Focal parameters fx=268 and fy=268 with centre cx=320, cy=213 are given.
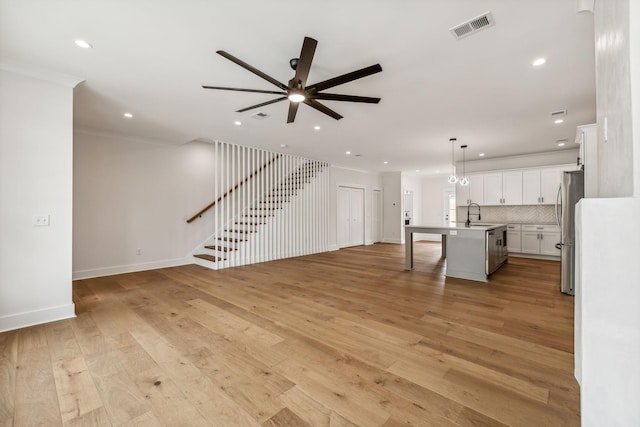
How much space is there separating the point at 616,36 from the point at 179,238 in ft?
22.0

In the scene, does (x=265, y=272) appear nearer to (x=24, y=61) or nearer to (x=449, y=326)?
(x=449, y=326)

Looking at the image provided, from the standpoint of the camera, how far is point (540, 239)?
6.44 meters

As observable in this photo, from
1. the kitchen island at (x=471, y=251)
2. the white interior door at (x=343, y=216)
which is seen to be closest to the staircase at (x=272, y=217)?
the white interior door at (x=343, y=216)

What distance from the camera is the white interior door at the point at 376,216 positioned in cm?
1000

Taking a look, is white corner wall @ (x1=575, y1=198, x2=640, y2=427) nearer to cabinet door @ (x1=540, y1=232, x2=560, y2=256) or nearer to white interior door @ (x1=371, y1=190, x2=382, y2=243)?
cabinet door @ (x1=540, y1=232, x2=560, y2=256)

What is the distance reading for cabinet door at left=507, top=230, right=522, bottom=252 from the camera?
6727 mm

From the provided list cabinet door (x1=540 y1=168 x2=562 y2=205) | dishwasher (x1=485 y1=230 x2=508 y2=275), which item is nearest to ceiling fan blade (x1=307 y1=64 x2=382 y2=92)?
dishwasher (x1=485 y1=230 x2=508 y2=275)

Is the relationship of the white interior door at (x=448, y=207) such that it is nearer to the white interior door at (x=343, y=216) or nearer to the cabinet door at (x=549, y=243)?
the cabinet door at (x=549, y=243)

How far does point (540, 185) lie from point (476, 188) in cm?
136

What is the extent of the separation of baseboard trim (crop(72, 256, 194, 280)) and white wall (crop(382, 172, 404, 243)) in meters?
6.81

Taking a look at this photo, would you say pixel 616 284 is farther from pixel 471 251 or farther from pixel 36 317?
pixel 36 317

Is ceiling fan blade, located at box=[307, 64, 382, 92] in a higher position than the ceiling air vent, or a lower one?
lower

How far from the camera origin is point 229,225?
6.71 m

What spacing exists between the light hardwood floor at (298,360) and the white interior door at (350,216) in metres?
4.91
